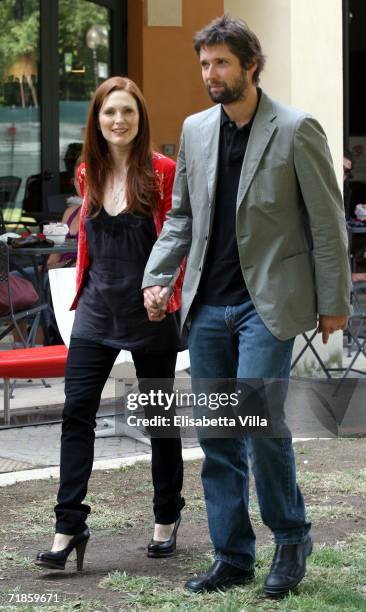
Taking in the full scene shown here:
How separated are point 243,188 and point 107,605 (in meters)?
1.47

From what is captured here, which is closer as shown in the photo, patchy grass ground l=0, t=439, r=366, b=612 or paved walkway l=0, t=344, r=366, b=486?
patchy grass ground l=0, t=439, r=366, b=612

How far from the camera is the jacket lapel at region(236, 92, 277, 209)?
4164 mm

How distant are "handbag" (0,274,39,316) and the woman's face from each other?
3.63 meters

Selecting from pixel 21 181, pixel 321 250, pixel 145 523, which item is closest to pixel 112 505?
pixel 145 523

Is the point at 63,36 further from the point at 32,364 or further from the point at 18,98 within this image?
the point at 32,364

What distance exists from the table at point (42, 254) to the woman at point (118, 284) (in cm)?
405

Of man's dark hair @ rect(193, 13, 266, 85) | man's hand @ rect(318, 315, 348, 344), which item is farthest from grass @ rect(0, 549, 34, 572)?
man's dark hair @ rect(193, 13, 266, 85)

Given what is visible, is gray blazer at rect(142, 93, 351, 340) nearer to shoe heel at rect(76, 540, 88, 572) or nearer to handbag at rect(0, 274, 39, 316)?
shoe heel at rect(76, 540, 88, 572)

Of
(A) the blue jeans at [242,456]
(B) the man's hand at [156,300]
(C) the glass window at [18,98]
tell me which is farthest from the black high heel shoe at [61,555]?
(C) the glass window at [18,98]

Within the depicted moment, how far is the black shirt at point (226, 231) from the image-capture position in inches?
167

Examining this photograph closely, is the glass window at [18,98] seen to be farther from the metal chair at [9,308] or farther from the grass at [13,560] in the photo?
the grass at [13,560]

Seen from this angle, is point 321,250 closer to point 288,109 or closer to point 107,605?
point 288,109

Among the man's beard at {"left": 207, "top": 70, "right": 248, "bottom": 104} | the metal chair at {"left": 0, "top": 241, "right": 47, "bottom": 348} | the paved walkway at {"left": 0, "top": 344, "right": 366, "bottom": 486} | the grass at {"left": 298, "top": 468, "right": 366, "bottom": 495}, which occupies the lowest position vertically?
the paved walkway at {"left": 0, "top": 344, "right": 366, "bottom": 486}

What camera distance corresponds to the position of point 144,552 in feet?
16.3
